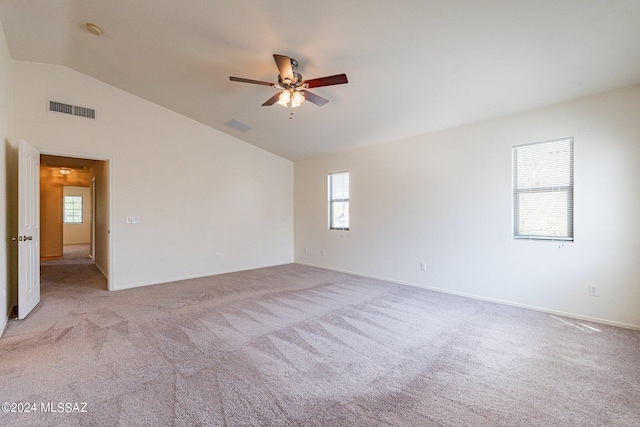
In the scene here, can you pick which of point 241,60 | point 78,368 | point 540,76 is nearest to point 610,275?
point 540,76

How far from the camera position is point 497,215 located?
3.86 metres

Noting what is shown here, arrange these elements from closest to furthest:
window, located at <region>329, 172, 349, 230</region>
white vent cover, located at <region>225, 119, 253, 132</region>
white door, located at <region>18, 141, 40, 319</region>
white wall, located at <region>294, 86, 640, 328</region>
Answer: white wall, located at <region>294, 86, 640, 328</region>
white door, located at <region>18, 141, 40, 319</region>
white vent cover, located at <region>225, 119, 253, 132</region>
window, located at <region>329, 172, 349, 230</region>

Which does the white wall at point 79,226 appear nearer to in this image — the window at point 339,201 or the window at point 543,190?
the window at point 339,201

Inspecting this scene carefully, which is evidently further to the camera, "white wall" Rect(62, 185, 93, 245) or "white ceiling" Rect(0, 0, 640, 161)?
"white wall" Rect(62, 185, 93, 245)

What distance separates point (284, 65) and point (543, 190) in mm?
3596

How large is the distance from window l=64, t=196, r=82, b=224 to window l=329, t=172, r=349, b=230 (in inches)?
421

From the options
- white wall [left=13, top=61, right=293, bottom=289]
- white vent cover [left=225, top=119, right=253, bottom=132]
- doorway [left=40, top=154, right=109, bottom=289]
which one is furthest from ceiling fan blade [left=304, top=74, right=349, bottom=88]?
doorway [left=40, top=154, right=109, bottom=289]

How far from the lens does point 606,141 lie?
3.12m

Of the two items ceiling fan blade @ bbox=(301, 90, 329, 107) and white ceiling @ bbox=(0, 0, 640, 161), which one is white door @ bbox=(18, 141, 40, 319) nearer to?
white ceiling @ bbox=(0, 0, 640, 161)

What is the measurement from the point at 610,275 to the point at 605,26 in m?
2.59

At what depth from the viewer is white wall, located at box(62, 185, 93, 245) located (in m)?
10.4

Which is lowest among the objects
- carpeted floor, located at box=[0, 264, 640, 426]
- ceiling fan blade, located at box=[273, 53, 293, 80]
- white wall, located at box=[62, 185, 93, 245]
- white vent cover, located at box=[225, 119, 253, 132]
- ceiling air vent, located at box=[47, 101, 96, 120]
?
carpeted floor, located at box=[0, 264, 640, 426]

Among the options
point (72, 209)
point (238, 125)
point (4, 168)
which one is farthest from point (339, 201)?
point (72, 209)

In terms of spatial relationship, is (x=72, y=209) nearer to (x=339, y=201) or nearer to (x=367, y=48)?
(x=339, y=201)
